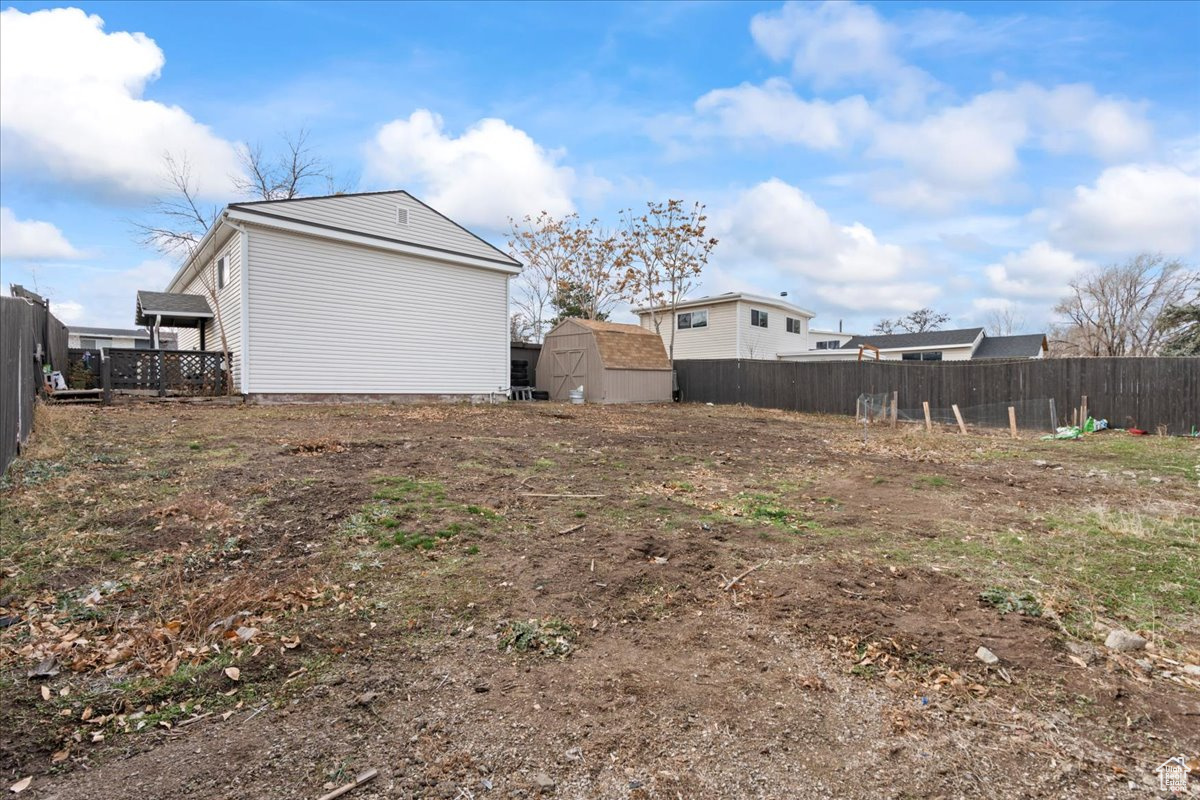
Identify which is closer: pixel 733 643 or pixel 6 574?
pixel 733 643

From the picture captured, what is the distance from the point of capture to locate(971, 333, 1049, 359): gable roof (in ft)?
93.3

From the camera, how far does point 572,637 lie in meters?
2.75

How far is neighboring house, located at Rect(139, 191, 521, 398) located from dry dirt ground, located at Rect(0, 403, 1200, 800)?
7.87 meters

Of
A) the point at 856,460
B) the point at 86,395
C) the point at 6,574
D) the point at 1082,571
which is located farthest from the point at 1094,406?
the point at 86,395

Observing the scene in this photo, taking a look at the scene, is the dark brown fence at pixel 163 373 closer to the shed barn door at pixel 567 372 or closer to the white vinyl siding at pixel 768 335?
the shed barn door at pixel 567 372

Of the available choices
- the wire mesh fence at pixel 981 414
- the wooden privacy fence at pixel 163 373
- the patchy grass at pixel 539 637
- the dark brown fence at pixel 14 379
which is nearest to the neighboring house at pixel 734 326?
the wire mesh fence at pixel 981 414

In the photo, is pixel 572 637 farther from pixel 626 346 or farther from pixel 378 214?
pixel 626 346

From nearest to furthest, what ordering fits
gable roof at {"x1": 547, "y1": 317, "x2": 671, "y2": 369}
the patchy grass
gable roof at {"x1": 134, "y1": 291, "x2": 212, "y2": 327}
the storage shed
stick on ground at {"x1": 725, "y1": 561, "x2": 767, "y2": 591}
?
the patchy grass
stick on ground at {"x1": 725, "y1": 561, "x2": 767, "y2": 591}
gable roof at {"x1": 134, "y1": 291, "x2": 212, "y2": 327}
the storage shed
gable roof at {"x1": 547, "y1": 317, "x2": 671, "y2": 369}

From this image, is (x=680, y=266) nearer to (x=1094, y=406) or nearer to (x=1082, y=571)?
(x=1094, y=406)

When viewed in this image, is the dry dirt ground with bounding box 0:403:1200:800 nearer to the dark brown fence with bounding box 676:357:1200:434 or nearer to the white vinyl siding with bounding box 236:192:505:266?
the dark brown fence with bounding box 676:357:1200:434

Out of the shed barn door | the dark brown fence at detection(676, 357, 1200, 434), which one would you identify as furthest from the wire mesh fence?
the shed barn door

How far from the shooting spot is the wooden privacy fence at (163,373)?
1297cm

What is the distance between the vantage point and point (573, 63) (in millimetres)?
10750

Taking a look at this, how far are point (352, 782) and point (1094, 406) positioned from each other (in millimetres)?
16554
